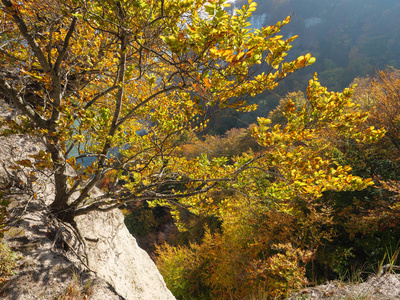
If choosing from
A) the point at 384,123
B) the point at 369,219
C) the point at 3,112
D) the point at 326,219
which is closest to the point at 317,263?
the point at 326,219

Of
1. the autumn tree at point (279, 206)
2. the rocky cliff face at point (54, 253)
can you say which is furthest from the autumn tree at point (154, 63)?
the autumn tree at point (279, 206)

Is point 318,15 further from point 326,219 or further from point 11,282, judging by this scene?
point 11,282

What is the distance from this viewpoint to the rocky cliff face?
240 cm

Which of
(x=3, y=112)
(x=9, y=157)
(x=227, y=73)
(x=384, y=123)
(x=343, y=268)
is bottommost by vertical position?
(x=343, y=268)

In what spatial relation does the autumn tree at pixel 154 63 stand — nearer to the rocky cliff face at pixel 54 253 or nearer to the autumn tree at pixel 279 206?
the rocky cliff face at pixel 54 253

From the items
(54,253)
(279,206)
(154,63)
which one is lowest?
(279,206)

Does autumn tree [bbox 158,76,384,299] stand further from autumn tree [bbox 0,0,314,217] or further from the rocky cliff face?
the rocky cliff face

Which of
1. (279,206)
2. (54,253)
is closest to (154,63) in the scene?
(279,206)

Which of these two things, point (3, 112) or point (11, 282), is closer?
point (11, 282)

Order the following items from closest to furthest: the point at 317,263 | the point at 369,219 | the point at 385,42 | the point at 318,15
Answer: the point at 369,219, the point at 317,263, the point at 385,42, the point at 318,15

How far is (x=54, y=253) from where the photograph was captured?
280 cm

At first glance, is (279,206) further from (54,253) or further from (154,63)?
(54,253)

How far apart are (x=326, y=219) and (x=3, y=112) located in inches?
413

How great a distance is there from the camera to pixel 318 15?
59156mm
